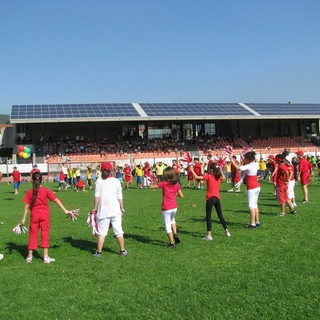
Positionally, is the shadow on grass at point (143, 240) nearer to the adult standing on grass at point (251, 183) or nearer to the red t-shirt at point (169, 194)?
the red t-shirt at point (169, 194)

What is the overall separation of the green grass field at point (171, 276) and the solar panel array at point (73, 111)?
98.5 ft

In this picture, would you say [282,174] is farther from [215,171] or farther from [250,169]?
[215,171]

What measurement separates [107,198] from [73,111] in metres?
34.9

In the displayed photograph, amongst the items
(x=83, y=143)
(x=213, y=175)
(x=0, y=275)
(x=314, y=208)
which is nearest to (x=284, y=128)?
(x=83, y=143)

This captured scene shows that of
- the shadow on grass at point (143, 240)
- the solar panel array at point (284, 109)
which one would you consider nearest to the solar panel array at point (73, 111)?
the solar panel array at point (284, 109)

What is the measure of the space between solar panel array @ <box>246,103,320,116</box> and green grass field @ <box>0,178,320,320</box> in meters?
34.7

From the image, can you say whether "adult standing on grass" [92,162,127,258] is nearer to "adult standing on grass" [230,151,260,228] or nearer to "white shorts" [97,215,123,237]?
"white shorts" [97,215,123,237]

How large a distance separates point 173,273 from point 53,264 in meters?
2.11

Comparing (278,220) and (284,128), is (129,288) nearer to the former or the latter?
(278,220)

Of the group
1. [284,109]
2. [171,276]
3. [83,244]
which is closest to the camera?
[171,276]

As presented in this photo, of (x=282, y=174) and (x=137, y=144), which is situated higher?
(x=137, y=144)

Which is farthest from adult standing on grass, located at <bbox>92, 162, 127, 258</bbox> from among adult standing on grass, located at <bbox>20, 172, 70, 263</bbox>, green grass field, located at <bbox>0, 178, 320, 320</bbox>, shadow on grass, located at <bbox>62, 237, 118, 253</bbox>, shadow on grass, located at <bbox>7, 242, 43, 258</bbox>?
shadow on grass, located at <bbox>7, 242, 43, 258</bbox>

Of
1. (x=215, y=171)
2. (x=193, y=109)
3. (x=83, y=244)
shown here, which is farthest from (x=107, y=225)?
(x=193, y=109)

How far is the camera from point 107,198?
731cm
